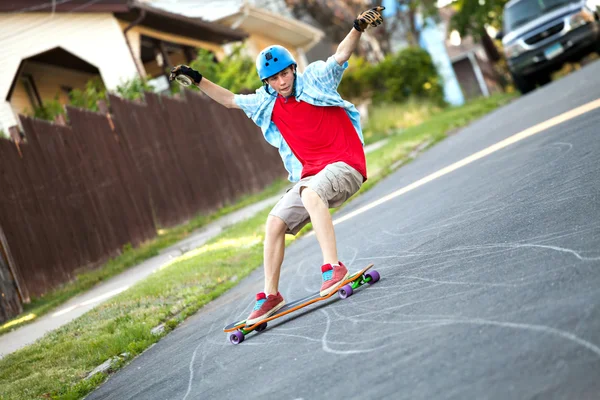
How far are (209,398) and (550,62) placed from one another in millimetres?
19029

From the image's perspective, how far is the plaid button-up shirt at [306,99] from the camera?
7.06 metres

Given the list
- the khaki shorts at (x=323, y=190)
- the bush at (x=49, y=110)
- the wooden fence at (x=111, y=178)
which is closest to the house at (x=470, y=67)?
the bush at (x=49, y=110)

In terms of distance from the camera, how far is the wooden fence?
44.7ft

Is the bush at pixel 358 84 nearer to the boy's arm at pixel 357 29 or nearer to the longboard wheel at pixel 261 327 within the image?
the boy's arm at pixel 357 29

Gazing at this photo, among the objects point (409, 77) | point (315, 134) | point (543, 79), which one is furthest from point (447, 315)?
point (409, 77)

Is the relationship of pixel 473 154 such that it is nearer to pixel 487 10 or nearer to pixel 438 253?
pixel 438 253

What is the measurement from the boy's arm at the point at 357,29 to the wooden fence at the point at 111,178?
7760 mm

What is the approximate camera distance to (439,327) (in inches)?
200

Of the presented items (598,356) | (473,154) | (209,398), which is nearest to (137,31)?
(473,154)

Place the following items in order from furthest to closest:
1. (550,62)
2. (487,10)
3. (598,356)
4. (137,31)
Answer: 1. (487,10)
2. (137,31)
3. (550,62)
4. (598,356)

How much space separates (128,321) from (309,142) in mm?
3209

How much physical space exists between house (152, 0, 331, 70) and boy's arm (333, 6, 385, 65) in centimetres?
2447

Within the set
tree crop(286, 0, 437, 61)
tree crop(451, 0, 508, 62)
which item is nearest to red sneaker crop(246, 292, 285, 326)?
tree crop(451, 0, 508, 62)

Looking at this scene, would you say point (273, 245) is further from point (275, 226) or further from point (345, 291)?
point (345, 291)
